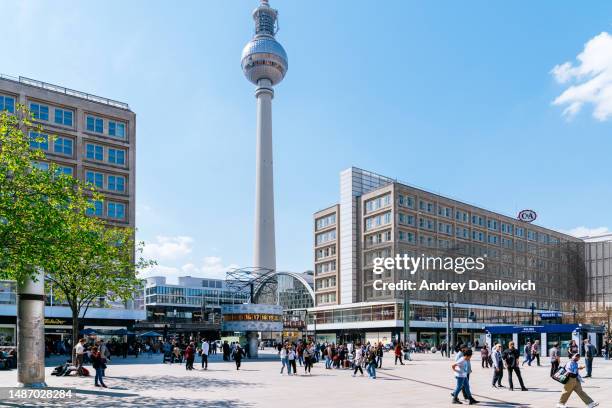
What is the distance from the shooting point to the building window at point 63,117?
63625 millimetres

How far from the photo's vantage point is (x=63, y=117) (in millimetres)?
64062

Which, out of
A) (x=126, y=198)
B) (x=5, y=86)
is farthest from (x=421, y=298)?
(x=5, y=86)

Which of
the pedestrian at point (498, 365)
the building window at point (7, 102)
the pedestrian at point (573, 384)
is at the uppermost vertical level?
the building window at point (7, 102)

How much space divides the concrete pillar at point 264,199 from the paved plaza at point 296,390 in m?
95.3

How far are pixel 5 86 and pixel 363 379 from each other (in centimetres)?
4784

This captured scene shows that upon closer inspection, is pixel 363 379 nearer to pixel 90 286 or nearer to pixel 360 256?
pixel 90 286

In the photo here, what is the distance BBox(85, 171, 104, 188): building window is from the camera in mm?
64625

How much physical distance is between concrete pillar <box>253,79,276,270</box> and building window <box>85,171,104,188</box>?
65.4 metres

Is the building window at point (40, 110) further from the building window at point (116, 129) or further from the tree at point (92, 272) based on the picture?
the tree at point (92, 272)

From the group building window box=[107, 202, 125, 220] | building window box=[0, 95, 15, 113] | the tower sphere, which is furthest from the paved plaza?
the tower sphere

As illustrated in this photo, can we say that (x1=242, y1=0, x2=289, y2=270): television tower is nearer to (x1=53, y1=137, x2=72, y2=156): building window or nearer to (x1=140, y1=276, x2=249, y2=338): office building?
(x1=140, y1=276, x2=249, y2=338): office building

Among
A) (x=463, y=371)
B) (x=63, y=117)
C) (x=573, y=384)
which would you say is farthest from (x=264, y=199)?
(x=573, y=384)

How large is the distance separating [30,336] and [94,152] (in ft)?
148

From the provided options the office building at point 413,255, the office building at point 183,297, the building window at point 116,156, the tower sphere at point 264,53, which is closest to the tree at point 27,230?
the building window at point 116,156
